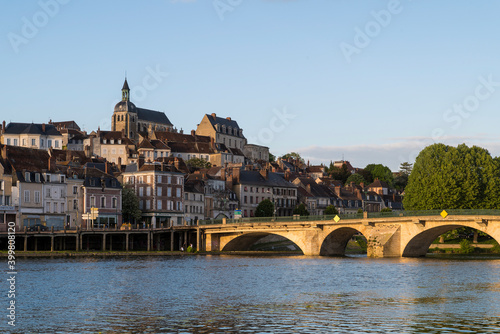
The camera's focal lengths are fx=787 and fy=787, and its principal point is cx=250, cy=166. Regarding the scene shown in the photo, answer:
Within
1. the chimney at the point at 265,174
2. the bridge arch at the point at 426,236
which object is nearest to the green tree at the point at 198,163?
the chimney at the point at 265,174

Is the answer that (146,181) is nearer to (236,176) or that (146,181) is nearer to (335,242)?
(236,176)

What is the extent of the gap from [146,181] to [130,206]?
5.20 meters

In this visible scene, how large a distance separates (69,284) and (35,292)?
16.6 ft

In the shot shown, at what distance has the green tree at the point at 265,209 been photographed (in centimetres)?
12425

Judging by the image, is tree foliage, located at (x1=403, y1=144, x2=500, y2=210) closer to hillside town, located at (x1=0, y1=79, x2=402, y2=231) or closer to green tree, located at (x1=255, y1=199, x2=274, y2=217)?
hillside town, located at (x1=0, y1=79, x2=402, y2=231)

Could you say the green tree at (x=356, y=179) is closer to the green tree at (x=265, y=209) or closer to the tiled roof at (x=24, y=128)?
the green tree at (x=265, y=209)

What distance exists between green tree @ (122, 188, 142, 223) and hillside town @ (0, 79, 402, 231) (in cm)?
118

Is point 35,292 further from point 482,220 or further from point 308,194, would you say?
point 308,194

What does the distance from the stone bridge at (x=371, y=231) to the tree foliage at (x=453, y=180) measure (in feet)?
43.8

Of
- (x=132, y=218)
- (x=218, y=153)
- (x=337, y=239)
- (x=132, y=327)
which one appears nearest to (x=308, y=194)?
(x=218, y=153)

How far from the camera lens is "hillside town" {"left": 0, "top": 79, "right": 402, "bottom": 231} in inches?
3760

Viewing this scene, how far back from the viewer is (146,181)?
110m

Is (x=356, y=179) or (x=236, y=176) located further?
(x=356, y=179)

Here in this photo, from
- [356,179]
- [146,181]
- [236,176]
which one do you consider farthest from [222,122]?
[146,181]
